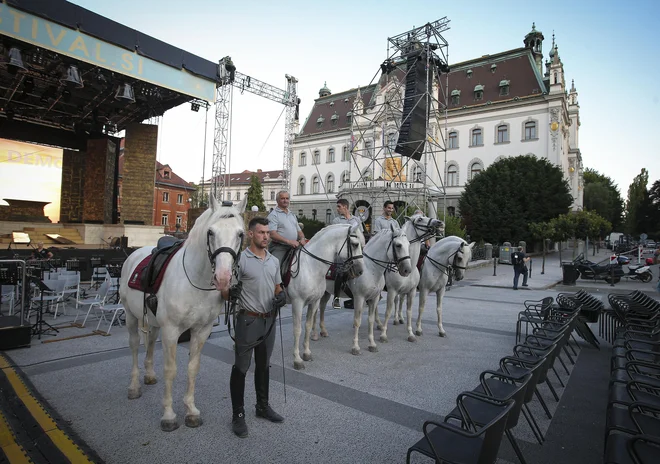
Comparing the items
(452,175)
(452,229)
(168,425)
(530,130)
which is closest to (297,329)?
(168,425)

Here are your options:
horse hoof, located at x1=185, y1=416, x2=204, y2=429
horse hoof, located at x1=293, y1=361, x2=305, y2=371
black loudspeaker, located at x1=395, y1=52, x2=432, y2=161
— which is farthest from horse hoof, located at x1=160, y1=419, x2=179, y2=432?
black loudspeaker, located at x1=395, y1=52, x2=432, y2=161

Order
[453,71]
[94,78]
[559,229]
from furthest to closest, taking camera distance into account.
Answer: [453,71] → [559,229] → [94,78]

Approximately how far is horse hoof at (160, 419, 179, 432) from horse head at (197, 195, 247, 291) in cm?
165

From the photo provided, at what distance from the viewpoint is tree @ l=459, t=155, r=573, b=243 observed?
109 feet

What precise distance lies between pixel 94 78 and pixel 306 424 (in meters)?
Result: 18.7

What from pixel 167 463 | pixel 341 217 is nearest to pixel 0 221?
pixel 341 217

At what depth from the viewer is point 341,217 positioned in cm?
761

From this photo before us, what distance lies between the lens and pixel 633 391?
10.9ft

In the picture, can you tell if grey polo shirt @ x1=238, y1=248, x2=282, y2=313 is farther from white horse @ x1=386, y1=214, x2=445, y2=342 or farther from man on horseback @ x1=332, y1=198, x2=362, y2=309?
white horse @ x1=386, y1=214, x2=445, y2=342

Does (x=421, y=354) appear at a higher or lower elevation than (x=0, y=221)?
lower

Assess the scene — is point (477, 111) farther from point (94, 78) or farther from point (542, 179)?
point (94, 78)

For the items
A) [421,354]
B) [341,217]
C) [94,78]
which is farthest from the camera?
[94,78]

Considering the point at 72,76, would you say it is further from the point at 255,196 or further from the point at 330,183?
the point at 255,196

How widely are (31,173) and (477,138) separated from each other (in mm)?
42369
